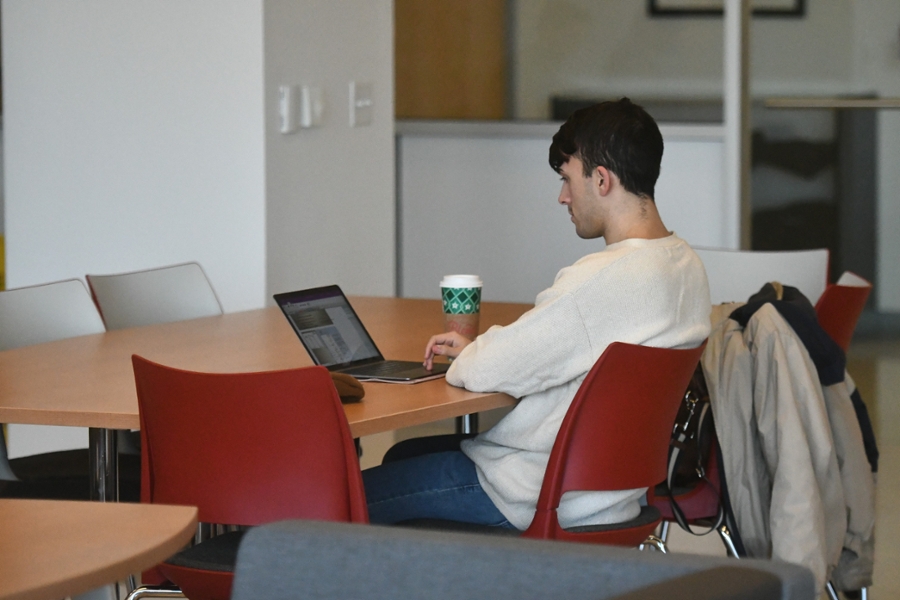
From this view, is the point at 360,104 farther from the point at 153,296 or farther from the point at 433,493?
the point at 433,493

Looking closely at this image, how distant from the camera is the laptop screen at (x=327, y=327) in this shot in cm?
217

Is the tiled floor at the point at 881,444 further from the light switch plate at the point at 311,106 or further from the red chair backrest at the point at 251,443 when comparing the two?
the red chair backrest at the point at 251,443

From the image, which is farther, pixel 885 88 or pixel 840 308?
pixel 885 88

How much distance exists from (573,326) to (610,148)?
36cm

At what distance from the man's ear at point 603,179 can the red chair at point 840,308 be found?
0.83m

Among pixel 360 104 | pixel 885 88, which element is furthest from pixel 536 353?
pixel 885 88

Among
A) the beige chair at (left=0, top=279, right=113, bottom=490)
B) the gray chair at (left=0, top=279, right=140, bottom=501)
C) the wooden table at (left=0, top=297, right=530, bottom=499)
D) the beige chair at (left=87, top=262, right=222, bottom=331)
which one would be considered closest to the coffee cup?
the wooden table at (left=0, top=297, right=530, bottom=499)

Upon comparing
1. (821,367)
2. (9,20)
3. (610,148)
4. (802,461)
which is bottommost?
(802,461)

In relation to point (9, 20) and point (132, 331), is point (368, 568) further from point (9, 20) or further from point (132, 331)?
point (9, 20)

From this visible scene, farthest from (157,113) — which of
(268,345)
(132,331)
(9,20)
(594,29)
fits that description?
(594,29)

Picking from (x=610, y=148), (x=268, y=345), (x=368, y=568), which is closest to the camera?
(x=368, y=568)

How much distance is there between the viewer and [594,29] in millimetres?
5312

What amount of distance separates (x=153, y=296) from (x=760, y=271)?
5.52ft

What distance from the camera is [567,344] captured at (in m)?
1.92
